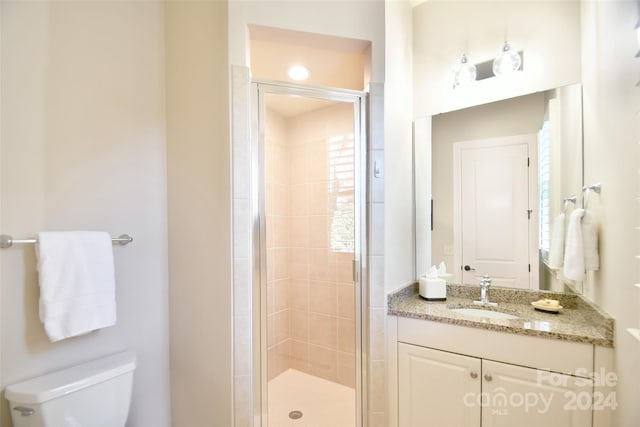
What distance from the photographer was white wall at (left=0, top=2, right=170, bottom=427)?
121 cm

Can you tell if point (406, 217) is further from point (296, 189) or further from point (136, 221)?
point (136, 221)

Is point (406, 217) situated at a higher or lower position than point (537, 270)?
higher

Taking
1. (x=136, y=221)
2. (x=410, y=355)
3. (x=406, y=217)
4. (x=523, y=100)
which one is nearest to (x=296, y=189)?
(x=406, y=217)

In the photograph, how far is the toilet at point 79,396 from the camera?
1141mm

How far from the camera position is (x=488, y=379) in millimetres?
1386

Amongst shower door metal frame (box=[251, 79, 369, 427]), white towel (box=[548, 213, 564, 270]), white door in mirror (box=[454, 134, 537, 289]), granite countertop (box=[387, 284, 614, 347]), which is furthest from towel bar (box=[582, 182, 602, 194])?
shower door metal frame (box=[251, 79, 369, 427])

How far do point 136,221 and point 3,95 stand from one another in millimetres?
701

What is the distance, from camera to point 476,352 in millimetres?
1421

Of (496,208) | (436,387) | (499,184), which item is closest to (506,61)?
(499,184)

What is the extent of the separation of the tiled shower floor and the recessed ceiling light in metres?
1.84

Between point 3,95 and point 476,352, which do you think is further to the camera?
point 476,352

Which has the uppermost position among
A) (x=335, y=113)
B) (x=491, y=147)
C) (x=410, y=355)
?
(x=335, y=113)

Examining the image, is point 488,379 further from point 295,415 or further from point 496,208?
point 295,415

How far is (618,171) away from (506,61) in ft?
3.14
